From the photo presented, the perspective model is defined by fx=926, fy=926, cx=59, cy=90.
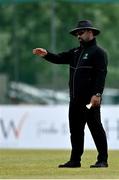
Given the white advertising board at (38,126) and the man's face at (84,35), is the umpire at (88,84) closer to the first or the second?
the man's face at (84,35)

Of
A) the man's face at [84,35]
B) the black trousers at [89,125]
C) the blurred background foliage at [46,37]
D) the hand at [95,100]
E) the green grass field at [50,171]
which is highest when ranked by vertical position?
the blurred background foliage at [46,37]

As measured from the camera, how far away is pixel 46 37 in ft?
124

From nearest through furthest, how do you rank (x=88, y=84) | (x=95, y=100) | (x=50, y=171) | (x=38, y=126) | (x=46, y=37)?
(x=50, y=171)
(x=95, y=100)
(x=88, y=84)
(x=38, y=126)
(x=46, y=37)

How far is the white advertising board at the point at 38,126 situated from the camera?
77.0ft

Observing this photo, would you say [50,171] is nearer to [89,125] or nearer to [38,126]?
[89,125]

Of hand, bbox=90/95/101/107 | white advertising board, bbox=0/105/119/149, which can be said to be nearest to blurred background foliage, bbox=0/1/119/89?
white advertising board, bbox=0/105/119/149

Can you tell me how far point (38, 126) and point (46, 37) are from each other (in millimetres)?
14488

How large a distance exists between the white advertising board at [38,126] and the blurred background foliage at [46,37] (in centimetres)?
432

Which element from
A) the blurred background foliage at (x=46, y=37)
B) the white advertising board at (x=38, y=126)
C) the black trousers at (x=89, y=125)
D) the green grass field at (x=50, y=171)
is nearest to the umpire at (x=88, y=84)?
the black trousers at (x=89, y=125)

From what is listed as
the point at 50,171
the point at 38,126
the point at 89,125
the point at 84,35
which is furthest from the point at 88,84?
the point at 38,126

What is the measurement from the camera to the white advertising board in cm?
2347

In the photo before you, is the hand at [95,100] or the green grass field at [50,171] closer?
the green grass field at [50,171]

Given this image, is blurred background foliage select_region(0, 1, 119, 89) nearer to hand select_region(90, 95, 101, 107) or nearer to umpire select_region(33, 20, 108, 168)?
umpire select_region(33, 20, 108, 168)

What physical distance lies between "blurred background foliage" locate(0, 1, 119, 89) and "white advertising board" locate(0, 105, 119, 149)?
14.2 ft
